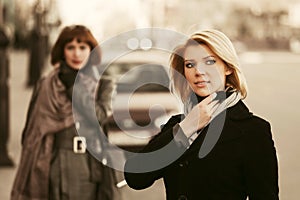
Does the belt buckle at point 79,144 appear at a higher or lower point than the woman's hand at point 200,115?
lower

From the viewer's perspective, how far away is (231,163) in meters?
2.19

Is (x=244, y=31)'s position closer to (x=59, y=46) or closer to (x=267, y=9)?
(x=267, y=9)

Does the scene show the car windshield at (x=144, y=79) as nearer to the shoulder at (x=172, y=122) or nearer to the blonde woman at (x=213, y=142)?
the shoulder at (x=172, y=122)

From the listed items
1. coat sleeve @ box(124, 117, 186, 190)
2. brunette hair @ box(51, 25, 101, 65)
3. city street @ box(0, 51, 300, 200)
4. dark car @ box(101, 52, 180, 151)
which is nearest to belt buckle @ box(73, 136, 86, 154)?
brunette hair @ box(51, 25, 101, 65)

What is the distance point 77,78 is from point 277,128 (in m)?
8.46

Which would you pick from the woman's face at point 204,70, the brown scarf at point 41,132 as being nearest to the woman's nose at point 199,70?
the woman's face at point 204,70

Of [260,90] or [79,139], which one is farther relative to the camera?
[260,90]

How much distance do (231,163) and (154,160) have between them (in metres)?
0.24

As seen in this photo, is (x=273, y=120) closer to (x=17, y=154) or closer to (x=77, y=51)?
(x=17, y=154)

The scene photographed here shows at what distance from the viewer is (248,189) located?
7.30 feet

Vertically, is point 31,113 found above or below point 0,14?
below

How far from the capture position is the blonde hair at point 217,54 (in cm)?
221

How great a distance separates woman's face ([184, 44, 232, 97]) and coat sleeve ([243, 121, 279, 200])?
19cm

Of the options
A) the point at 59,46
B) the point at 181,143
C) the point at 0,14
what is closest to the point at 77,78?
the point at 59,46
